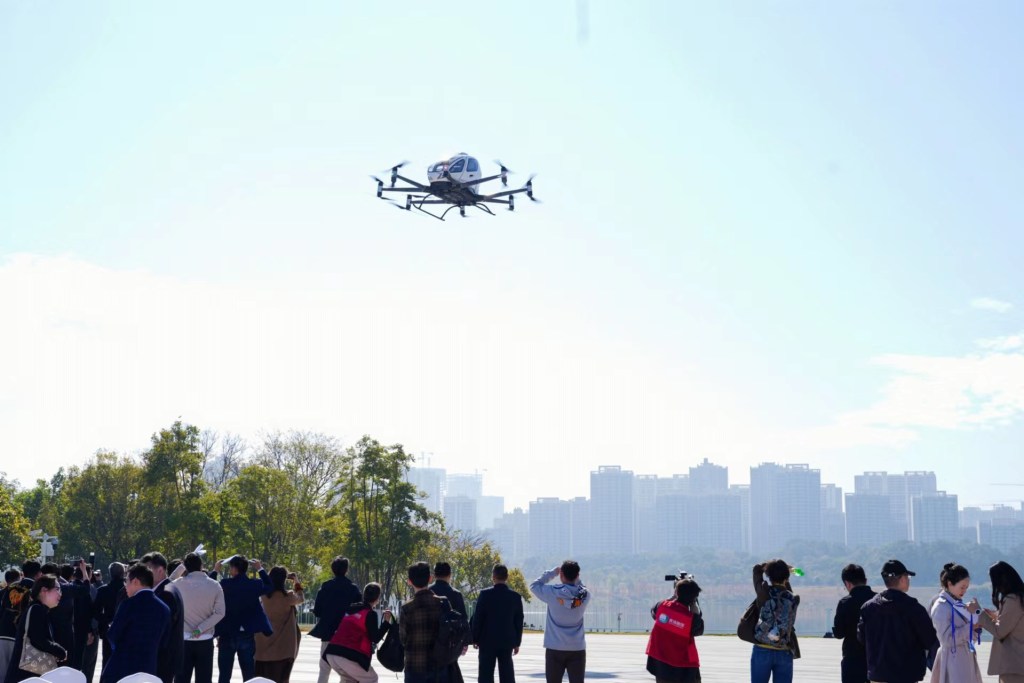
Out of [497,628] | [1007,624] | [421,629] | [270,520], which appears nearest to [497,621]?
[497,628]

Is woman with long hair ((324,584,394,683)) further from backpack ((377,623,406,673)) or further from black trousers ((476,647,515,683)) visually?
black trousers ((476,647,515,683))

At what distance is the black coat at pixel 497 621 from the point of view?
12.9 metres

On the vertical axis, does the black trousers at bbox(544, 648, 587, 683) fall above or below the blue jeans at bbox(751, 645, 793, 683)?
below

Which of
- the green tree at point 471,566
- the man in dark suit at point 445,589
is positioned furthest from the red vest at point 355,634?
the green tree at point 471,566

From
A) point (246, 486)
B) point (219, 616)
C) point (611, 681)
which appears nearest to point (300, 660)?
point (611, 681)

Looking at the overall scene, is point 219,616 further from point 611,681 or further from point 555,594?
point 611,681

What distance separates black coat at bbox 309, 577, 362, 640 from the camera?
1330 centimetres

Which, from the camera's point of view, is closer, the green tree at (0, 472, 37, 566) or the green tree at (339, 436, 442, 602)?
the green tree at (339, 436, 442, 602)

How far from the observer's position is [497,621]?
12.9 m

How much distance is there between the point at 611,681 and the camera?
60.2 ft

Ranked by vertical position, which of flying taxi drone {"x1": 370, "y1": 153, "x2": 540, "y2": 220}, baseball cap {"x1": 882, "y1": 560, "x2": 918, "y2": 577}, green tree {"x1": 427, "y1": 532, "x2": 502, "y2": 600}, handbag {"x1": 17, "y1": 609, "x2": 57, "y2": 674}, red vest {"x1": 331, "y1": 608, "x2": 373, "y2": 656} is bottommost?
green tree {"x1": 427, "y1": 532, "x2": 502, "y2": 600}

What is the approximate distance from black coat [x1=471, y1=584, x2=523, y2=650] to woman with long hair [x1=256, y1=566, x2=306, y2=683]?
7.39 feet

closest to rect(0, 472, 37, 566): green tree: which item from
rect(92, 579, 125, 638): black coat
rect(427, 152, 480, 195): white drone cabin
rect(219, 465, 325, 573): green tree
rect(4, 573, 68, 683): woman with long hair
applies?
rect(219, 465, 325, 573): green tree

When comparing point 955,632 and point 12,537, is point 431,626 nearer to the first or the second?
point 955,632
